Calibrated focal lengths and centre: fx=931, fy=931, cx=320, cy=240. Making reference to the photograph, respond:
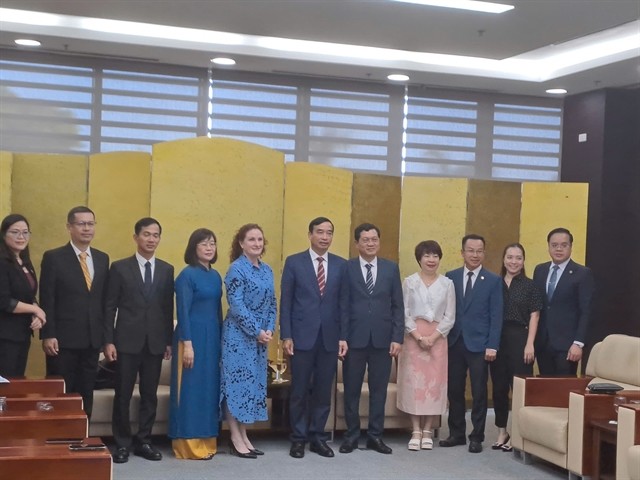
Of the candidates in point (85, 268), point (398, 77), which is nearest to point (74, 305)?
point (85, 268)

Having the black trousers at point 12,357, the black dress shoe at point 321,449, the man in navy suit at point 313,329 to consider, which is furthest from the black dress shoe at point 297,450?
the black trousers at point 12,357

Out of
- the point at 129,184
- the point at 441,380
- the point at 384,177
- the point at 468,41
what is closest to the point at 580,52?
the point at 468,41

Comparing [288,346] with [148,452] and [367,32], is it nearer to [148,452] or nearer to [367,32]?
[148,452]

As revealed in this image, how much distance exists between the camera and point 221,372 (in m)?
5.95

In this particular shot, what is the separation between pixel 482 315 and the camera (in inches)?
254

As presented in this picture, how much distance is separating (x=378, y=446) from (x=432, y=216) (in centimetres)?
243

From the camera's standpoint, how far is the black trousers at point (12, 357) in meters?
5.45

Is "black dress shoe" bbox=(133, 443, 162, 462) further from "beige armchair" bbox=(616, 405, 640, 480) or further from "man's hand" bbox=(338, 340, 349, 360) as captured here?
"beige armchair" bbox=(616, 405, 640, 480)

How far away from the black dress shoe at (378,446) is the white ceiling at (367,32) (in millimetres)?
3039

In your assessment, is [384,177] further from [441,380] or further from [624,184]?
[624,184]

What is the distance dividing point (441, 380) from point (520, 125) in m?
4.06

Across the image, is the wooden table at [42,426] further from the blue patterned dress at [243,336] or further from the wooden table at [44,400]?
the blue patterned dress at [243,336]

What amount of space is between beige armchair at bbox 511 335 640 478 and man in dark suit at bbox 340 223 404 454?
89 cm

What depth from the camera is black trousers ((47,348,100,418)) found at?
222 inches
